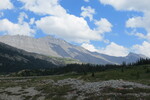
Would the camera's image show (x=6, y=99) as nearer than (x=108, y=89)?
No

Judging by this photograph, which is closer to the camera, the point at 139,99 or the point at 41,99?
the point at 139,99

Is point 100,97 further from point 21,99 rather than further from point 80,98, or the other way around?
point 21,99

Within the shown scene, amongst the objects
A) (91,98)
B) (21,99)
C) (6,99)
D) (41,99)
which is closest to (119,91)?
(91,98)

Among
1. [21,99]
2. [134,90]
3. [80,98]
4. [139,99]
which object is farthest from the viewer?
[21,99]

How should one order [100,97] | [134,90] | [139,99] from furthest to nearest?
1. [134,90]
2. [100,97]
3. [139,99]

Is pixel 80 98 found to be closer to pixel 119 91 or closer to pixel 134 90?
pixel 119 91

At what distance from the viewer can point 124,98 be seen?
1658 inches

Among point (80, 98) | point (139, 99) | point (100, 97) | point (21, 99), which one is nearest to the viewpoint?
point (139, 99)

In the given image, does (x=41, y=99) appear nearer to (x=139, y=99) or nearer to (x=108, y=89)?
(x=108, y=89)

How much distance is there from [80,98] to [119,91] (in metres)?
8.72

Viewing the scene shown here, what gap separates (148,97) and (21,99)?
102ft

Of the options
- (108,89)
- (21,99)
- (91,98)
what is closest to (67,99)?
(91,98)

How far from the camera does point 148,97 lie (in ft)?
137

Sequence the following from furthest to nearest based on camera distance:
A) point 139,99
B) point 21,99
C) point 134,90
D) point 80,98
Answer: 1. point 21,99
2. point 134,90
3. point 80,98
4. point 139,99
